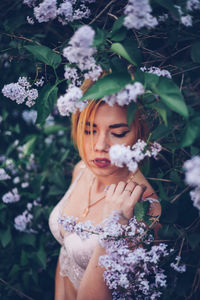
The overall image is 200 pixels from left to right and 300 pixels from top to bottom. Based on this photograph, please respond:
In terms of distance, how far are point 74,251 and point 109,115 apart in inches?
25.5

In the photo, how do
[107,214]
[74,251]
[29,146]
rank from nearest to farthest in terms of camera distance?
1. [107,214]
2. [74,251]
3. [29,146]

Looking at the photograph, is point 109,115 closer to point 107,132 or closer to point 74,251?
point 107,132

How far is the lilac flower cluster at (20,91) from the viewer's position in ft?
3.28

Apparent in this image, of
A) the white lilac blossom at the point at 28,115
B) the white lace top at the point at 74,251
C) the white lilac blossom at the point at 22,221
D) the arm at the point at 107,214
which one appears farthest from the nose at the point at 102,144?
the white lilac blossom at the point at 28,115

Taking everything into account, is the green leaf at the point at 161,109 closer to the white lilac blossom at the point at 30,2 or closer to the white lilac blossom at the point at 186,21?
the white lilac blossom at the point at 186,21

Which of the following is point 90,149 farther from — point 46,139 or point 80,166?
point 46,139

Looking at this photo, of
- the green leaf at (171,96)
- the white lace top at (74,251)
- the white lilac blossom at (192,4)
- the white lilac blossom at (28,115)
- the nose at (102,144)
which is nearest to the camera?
the green leaf at (171,96)

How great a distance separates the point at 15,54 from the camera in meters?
1.22

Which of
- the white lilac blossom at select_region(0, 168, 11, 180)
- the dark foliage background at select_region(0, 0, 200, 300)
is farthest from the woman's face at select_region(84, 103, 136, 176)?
the white lilac blossom at select_region(0, 168, 11, 180)

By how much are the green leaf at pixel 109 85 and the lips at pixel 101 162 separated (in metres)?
0.46

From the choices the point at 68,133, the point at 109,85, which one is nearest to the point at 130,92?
the point at 109,85

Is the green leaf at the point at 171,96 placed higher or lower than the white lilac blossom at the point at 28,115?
higher

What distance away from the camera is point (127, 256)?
944 mm

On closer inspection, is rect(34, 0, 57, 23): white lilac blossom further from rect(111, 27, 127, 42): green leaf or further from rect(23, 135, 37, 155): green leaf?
rect(23, 135, 37, 155): green leaf
